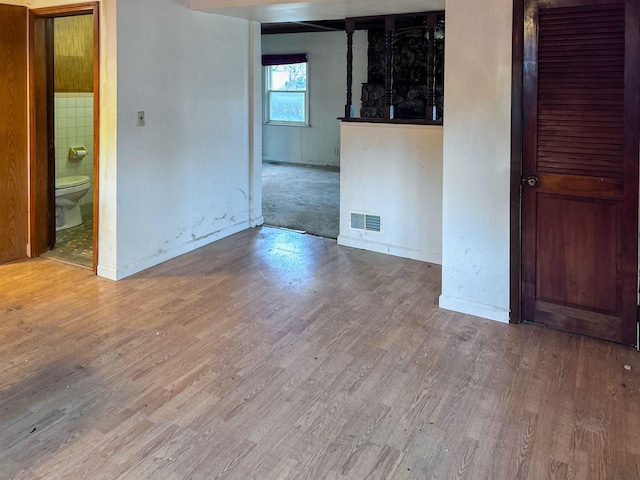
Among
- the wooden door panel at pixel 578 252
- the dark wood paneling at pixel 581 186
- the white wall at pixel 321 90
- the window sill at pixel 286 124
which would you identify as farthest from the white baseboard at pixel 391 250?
the window sill at pixel 286 124

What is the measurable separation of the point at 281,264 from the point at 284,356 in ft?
5.17

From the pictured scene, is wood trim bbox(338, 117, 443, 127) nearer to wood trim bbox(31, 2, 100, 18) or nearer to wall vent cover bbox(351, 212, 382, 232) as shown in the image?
wall vent cover bbox(351, 212, 382, 232)

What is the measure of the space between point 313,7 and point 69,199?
9.42 ft

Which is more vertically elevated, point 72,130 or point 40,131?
point 72,130

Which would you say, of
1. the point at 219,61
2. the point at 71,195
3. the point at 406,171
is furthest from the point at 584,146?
the point at 71,195

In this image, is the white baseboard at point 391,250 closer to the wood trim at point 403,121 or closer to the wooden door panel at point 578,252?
the wood trim at point 403,121

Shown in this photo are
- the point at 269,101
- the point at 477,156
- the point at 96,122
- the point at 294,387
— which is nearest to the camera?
the point at 294,387

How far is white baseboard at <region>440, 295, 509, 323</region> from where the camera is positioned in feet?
10.8

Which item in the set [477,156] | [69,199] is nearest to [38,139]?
[69,199]

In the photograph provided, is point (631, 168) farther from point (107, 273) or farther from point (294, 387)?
point (107, 273)

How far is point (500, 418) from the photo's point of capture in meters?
2.30

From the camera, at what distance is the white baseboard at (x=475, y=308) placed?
3.29 m

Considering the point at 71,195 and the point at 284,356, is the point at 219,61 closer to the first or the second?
the point at 71,195

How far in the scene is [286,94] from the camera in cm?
1027
